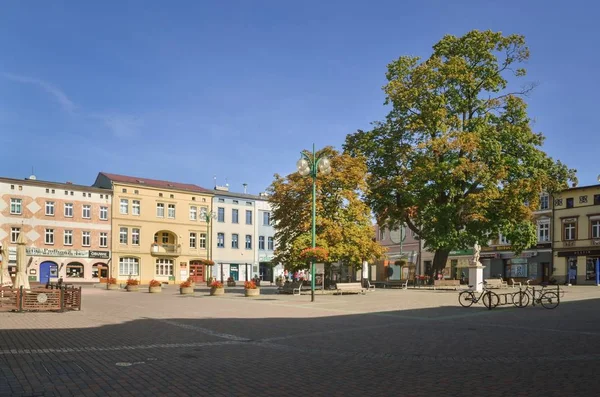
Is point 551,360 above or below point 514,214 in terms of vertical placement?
below

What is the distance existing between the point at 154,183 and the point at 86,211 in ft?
32.3

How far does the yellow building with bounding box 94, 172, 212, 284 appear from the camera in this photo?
5966cm

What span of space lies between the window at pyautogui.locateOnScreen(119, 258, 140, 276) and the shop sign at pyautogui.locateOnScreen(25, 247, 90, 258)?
4.02 m

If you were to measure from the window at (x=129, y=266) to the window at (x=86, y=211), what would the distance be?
5777mm

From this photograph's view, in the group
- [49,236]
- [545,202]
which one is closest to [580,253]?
[545,202]

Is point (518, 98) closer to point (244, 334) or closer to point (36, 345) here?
point (244, 334)

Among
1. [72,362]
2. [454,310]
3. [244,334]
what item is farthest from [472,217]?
[72,362]

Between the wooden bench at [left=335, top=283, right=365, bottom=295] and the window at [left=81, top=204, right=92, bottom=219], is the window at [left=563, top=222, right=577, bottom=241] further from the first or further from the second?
the window at [left=81, top=204, right=92, bottom=219]

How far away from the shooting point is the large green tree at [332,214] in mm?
33750

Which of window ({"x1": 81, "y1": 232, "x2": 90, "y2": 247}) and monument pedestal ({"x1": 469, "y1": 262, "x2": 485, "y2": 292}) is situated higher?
window ({"x1": 81, "y1": 232, "x2": 90, "y2": 247})

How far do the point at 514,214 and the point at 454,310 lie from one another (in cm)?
1820

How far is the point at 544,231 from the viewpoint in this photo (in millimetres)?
55500

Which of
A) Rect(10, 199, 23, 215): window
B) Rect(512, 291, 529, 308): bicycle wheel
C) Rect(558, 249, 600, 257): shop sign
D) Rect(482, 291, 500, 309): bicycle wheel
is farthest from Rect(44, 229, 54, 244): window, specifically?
Rect(558, 249, 600, 257): shop sign

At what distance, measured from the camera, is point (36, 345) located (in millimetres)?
11000
